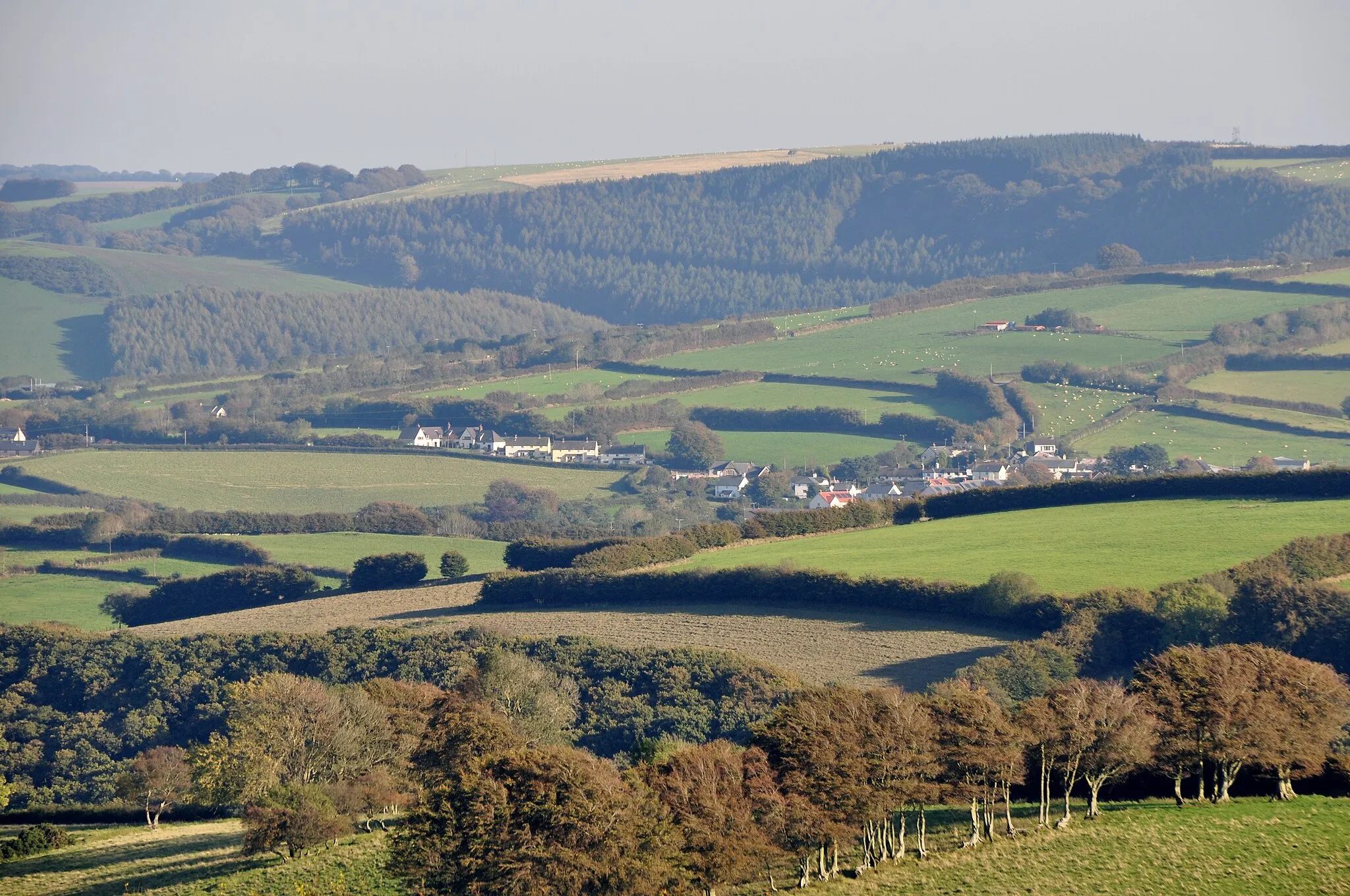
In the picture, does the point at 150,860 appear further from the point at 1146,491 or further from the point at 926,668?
the point at 1146,491

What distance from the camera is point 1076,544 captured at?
77062mm

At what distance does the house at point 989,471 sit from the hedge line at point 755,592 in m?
57.0

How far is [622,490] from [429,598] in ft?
186

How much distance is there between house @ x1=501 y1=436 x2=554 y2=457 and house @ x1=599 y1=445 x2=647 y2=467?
4942 mm

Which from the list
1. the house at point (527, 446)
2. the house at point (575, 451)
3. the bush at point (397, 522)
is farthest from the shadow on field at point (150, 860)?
the house at point (527, 446)

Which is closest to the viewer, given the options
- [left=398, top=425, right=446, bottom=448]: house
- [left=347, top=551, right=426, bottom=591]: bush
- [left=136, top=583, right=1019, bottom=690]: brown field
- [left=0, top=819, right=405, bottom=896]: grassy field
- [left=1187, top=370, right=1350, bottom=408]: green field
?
[left=0, top=819, right=405, bottom=896]: grassy field

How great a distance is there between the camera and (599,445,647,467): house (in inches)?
5984

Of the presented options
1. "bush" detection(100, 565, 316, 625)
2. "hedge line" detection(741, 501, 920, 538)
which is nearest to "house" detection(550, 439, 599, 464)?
"bush" detection(100, 565, 316, 625)

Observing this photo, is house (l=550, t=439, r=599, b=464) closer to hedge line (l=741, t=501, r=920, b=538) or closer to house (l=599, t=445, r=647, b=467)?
house (l=599, t=445, r=647, b=467)

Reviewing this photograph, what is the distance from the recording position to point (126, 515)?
118188mm

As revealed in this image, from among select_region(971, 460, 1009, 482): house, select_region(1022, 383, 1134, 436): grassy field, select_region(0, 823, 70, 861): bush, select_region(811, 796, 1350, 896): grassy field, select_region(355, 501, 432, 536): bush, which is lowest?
select_region(971, 460, 1009, 482): house

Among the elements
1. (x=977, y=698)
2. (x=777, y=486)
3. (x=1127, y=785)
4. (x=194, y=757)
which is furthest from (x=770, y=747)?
(x=777, y=486)

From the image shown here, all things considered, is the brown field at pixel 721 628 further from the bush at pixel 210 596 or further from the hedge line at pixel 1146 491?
the hedge line at pixel 1146 491

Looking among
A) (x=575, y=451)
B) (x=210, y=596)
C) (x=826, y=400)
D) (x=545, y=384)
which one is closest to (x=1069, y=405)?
(x=826, y=400)
